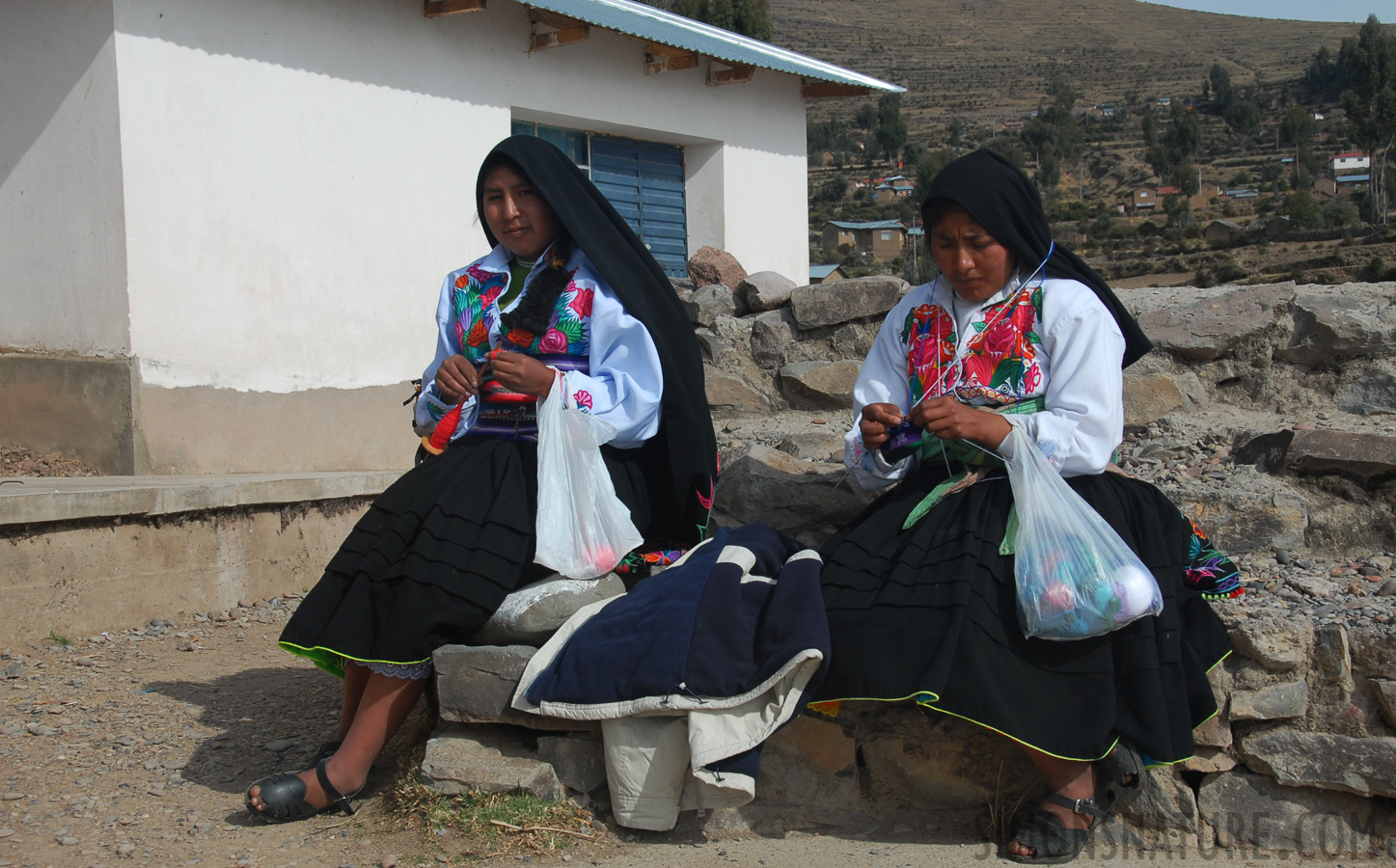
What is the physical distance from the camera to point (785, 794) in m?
2.68

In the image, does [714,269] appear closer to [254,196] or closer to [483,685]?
[254,196]

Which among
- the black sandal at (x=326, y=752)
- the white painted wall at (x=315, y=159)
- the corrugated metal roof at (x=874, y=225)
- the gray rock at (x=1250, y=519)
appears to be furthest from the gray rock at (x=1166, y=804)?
the corrugated metal roof at (x=874, y=225)

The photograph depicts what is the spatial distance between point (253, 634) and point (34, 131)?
11.3 feet

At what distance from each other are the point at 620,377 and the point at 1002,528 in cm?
106

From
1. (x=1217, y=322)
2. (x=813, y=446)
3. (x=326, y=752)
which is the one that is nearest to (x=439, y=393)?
(x=326, y=752)

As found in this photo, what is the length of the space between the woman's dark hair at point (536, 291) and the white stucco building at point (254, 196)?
12.1 feet

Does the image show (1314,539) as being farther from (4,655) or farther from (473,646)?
(4,655)

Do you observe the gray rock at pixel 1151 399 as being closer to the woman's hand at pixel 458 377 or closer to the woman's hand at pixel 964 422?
the woman's hand at pixel 964 422

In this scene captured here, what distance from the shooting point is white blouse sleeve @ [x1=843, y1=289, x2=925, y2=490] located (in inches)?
113

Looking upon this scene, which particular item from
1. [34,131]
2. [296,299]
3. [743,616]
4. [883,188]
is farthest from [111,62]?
→ [883,188]

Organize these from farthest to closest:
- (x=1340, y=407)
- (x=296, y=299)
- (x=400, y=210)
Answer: (x=400, y=210)
(x=296, y=299)
(x=1340, y=407)

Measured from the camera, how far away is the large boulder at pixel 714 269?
7.01 meters

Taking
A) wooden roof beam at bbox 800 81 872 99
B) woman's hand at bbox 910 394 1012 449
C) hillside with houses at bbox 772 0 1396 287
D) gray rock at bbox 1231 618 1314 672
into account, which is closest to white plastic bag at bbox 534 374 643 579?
woman's hand at bbox 910 394 1012 449

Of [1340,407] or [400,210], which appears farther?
[400,210]
